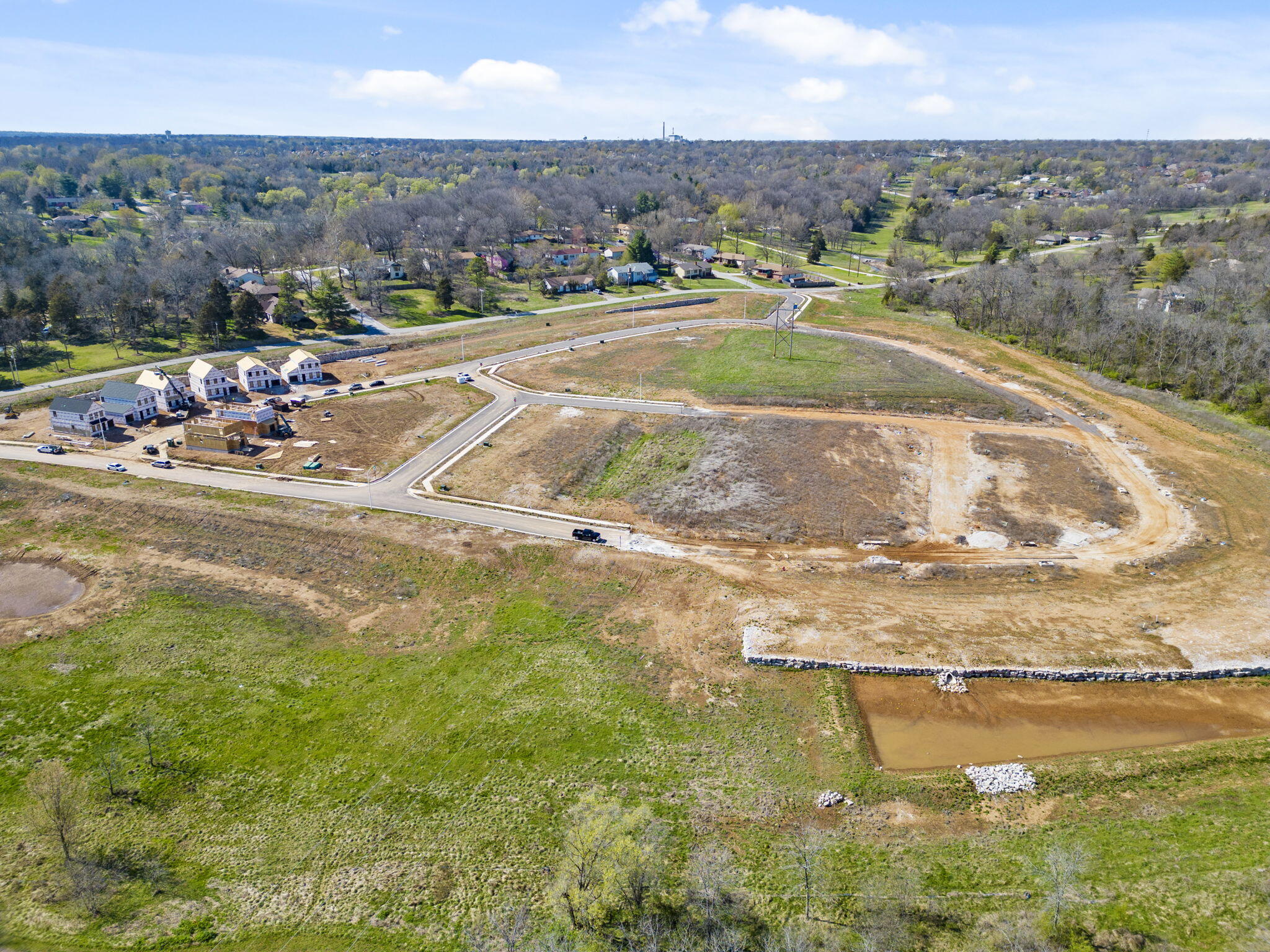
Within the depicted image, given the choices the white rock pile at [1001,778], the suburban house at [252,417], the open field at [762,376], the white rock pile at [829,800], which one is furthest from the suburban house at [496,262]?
the white rock pile at [1001,778]

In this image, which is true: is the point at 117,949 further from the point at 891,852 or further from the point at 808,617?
the point at 808,617

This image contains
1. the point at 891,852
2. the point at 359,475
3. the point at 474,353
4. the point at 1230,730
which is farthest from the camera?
the point at 474,353

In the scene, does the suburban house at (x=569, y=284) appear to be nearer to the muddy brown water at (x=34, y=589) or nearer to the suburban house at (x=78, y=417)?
the suburban house at (x=78, y=417)

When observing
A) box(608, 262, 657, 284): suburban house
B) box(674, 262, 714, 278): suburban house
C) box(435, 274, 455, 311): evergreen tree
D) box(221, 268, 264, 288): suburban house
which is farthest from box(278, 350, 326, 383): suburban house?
box(674, 262, 714, 278): suburban house

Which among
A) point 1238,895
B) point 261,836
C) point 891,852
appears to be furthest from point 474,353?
point 1238,895

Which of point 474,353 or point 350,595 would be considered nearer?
point 350,595

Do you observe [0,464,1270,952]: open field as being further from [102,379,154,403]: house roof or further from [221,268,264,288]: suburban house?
[221,268,264,288]: suburban house

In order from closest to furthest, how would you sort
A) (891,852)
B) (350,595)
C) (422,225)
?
(891,852) < (350,595) < (422,225)

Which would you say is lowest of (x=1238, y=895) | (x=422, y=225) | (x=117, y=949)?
(x=117, y=949)

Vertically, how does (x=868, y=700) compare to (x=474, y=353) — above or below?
below
